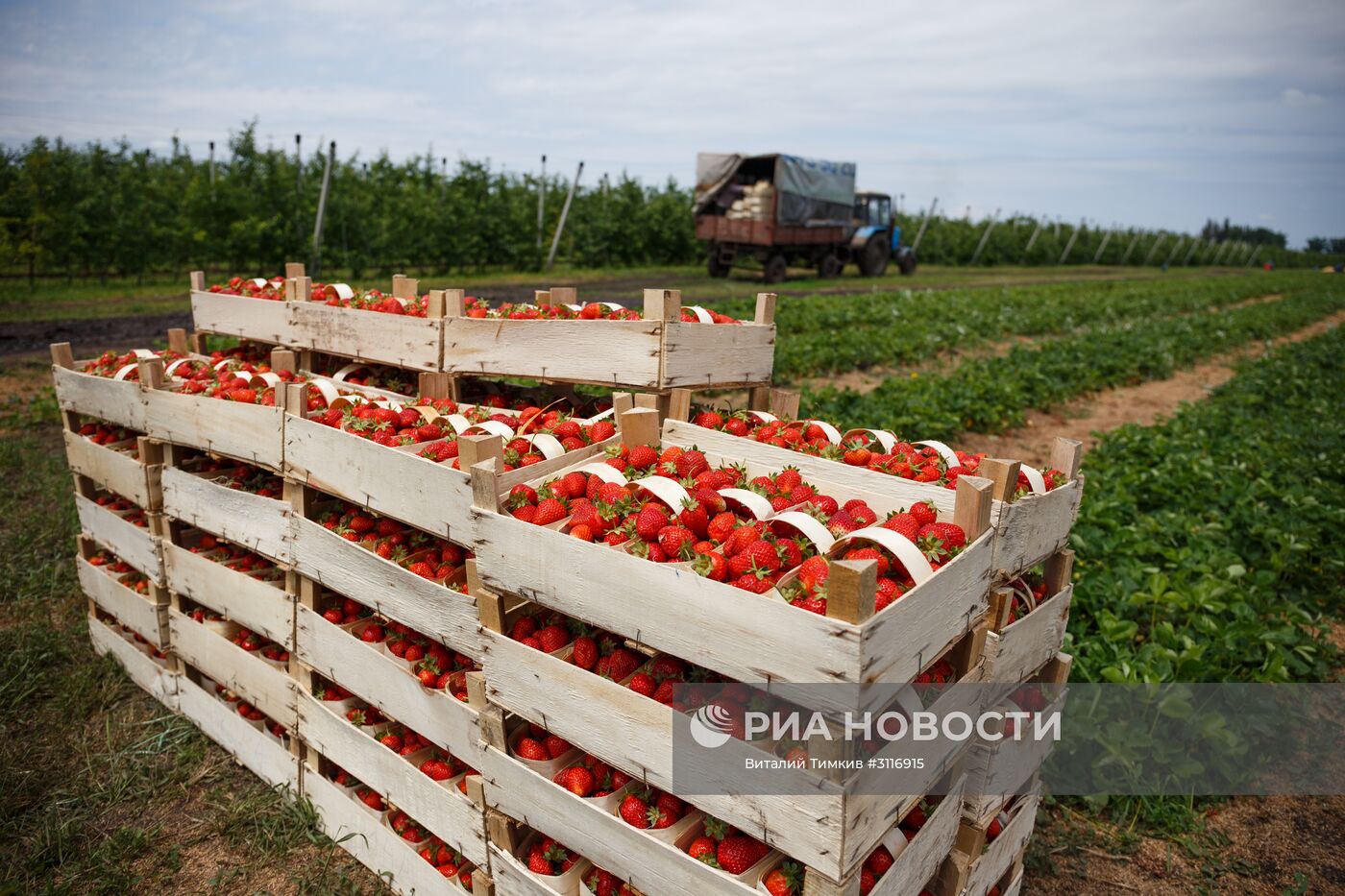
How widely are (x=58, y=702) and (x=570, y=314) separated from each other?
3.41m

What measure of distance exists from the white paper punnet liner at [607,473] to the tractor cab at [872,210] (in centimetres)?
2694

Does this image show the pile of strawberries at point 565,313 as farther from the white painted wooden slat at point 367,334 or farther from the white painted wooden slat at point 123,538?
the white painted wooden slat at point 123,538

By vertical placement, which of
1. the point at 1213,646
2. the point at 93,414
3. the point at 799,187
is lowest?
the point at 1213,646

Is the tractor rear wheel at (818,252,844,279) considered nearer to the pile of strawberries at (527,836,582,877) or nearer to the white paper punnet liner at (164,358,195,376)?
the white paper punnet liner at (164,358,195,376)

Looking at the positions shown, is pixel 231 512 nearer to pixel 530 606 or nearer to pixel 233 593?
pixel 233 593

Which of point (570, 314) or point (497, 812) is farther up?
point (570, 314)

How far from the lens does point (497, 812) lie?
2.86 metres

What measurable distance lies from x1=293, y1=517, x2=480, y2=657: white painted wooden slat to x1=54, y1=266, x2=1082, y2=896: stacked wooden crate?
0.4 inches

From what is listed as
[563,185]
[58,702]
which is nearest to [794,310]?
[58,702]

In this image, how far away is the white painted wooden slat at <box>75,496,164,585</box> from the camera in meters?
4.38

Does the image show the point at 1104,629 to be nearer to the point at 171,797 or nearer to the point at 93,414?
the point at 171,797

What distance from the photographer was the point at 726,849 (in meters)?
2.31

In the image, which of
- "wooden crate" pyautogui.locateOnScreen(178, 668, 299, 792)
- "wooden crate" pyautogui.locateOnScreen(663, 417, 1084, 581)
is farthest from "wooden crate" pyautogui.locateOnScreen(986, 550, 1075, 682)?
"wooden crate" pyautogui.locateOnScreen(178, 668, 299, 792)

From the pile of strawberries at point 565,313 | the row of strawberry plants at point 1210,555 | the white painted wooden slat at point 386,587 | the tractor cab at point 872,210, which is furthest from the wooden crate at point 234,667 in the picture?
the tractor cab at point 872,210
